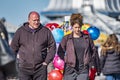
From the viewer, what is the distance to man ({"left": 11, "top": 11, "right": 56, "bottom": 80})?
9797mm

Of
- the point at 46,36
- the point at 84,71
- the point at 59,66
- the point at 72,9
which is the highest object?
the point at 46,36

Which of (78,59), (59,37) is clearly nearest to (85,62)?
(78,59)

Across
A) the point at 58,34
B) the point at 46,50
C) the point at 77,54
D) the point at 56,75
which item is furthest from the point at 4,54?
the point at 58,34

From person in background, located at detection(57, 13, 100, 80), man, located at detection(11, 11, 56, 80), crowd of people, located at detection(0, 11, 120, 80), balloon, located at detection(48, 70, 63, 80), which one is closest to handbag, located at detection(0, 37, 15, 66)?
crowd of people, located at detection(0, 11, 120, 80)

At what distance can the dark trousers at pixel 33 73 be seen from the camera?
984cm

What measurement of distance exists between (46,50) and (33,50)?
326 mm

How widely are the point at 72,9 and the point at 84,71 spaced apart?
61879 millimetres

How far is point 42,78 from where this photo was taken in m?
9.87

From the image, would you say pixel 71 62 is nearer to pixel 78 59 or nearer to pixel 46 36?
pixel 78 59

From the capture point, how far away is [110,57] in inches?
531

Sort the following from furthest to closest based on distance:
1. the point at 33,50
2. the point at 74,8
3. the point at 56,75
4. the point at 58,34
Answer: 1. the point at 74,8
2. the point at 58,34
3. the point at 56,75
4. the point at 33,50

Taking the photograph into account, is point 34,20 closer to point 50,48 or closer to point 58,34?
point 50,48

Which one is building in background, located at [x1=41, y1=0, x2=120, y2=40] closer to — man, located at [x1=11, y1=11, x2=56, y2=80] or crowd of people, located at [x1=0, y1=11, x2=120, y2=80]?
crowd of people, located at [x1=0, y1=11, x2=120, y2=80]

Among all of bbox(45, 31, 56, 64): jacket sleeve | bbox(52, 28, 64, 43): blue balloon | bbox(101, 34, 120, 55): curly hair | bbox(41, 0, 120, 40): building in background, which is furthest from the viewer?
bbox(41, 0, 120, 40): building in background
